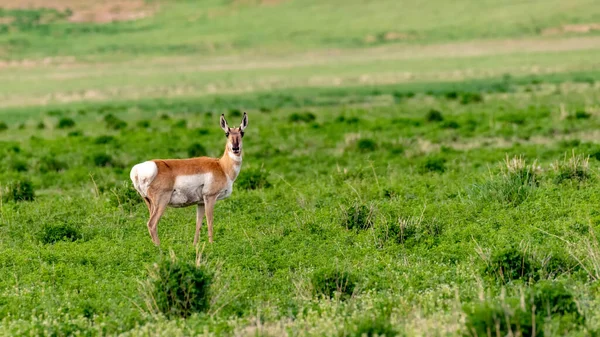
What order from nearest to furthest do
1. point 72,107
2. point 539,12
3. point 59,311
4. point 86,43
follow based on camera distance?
point 59,311 → point 72,107 → point 539,12 → point 86,43

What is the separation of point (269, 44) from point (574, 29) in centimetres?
3279

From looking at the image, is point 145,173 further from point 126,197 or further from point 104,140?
point 104,140

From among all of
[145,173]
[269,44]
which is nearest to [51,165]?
[145,173]

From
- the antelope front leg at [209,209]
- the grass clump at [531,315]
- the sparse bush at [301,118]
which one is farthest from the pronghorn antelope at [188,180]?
the sparse bush at [301,118]

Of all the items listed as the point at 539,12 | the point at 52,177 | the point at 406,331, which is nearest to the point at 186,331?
the point at 406,331

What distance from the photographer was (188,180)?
1266 centimetres

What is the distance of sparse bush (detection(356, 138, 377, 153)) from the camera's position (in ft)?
79.2

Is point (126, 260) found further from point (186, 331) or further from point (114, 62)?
point (114, 62)

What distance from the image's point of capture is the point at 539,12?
110062mm

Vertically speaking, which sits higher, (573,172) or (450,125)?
(573,172)

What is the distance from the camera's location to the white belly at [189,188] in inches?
497

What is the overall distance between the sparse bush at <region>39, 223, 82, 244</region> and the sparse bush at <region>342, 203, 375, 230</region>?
3923 mm

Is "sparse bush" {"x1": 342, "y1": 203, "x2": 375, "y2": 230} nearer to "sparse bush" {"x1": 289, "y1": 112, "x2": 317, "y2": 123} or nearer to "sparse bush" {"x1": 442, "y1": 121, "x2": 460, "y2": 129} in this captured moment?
"sparse bush" {"x1": 442, "y1": 121, "x2": 460, "y2": 129}

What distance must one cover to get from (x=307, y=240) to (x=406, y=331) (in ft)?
15.0
